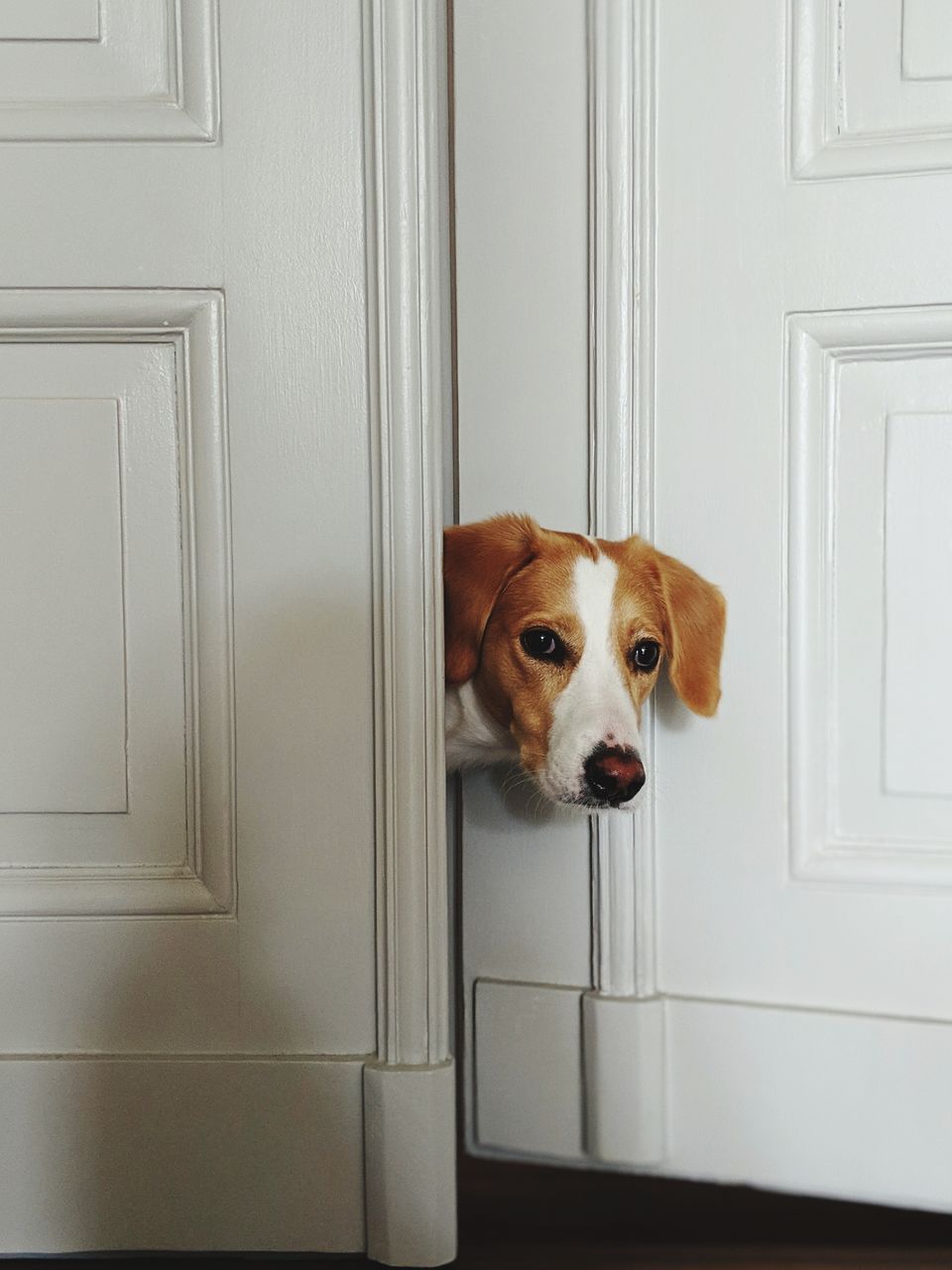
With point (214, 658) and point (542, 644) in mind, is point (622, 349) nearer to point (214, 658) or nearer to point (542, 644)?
point (542, 644)

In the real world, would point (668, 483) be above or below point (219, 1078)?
above

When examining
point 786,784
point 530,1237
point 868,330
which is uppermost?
point 868,330

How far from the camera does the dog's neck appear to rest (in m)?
0.86

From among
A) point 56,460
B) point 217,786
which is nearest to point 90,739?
point 217,786

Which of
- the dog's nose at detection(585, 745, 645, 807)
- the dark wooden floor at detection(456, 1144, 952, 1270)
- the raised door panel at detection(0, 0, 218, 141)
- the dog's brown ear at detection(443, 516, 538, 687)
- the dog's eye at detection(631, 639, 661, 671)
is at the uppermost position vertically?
the raised door panel at detection(0, 0, 218, 141)

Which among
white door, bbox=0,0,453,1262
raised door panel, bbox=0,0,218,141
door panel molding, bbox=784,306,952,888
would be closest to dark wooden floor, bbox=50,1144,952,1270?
white door, bbox=0,0,453,1262

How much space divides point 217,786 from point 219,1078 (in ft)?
0.71

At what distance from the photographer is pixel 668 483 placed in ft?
2.93

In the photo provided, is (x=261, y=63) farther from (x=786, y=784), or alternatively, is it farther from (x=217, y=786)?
(x=786, y=784)

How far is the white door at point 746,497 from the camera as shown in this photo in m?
0.85

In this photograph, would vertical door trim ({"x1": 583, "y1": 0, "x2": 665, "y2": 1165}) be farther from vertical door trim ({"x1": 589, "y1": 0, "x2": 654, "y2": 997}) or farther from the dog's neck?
the dog's neck

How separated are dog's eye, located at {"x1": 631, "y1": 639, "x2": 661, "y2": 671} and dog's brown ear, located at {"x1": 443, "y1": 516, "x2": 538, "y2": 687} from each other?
0.12m

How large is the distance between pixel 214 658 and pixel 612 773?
0.31 meters

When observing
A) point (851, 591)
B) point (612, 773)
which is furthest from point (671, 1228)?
point (851, 591)
